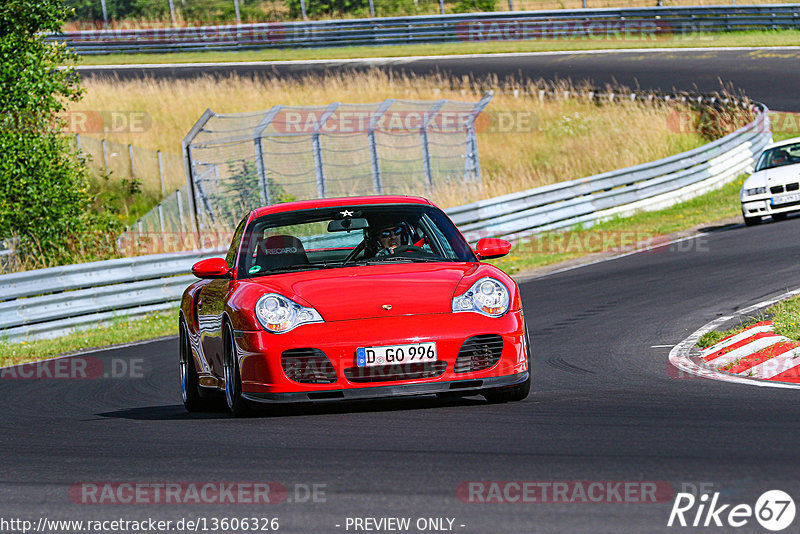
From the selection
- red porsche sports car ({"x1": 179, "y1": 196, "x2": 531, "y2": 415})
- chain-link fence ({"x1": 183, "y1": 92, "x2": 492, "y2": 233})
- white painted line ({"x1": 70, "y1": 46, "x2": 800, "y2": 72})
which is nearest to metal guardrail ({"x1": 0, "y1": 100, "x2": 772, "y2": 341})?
chain-link fence ({"x1": 183, "y1": 92, "x2": 492, "y2": 233})

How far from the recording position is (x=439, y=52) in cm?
4550

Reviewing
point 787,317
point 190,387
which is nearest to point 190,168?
point 190,387

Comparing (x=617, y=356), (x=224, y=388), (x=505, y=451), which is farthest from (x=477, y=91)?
(x=505, y=451)

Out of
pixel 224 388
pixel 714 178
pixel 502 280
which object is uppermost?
pixel 502 280

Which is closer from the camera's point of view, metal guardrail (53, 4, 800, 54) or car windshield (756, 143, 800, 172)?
car windshield (756, 143, 800, 172)

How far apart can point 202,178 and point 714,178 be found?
1026 centimetres

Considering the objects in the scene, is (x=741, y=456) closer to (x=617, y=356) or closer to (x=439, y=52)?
(x=617, y=356)

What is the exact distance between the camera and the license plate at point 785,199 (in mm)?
21047

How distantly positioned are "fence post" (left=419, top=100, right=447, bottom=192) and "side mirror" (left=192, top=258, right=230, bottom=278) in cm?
1675

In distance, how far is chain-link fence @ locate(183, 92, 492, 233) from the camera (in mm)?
23859

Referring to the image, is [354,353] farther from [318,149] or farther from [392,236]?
[318,149]

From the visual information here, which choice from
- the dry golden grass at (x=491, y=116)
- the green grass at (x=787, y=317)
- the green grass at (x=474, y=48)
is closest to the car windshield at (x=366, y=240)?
the green grass at (x=787, y=317)

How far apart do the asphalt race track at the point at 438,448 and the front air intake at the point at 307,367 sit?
10.3 inches

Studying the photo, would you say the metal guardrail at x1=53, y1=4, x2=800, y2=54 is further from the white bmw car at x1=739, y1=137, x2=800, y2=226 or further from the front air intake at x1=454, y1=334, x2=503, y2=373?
the front air intake at x1=454, y1=334, x2=503, y2=373
